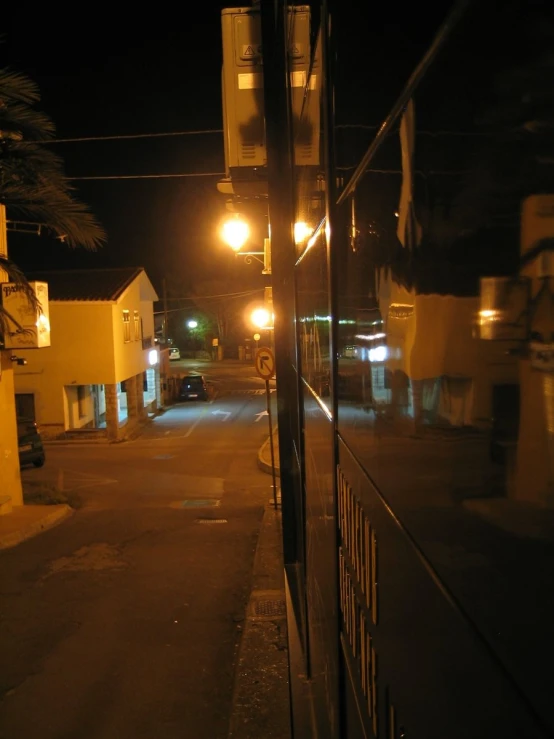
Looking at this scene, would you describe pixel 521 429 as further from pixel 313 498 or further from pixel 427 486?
pixel 313 498

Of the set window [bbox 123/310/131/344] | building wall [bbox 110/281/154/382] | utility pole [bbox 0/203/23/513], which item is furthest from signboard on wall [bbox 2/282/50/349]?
window [bbox 123/310/131/344]

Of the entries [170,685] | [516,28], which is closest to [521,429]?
[516,28]

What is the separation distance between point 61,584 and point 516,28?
8.85 m

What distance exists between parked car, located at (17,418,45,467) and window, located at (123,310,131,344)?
8314 millimetres

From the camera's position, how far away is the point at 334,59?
172cm

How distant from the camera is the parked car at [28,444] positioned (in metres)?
17.1

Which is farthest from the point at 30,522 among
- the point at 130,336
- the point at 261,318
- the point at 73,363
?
the point at 130,336

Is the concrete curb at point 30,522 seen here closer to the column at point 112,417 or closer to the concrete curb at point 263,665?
the concrete curb at point 263,665

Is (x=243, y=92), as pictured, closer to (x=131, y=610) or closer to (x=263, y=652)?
(x=263, y=652)

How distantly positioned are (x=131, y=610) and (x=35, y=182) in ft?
24.1

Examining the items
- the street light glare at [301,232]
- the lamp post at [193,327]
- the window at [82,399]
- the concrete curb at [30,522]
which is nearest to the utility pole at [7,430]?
the concrete curb at [30,522]

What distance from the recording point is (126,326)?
2575 cm

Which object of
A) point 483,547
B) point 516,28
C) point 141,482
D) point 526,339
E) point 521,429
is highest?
point 516,28

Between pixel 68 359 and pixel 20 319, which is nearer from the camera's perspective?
pixel 20 319
